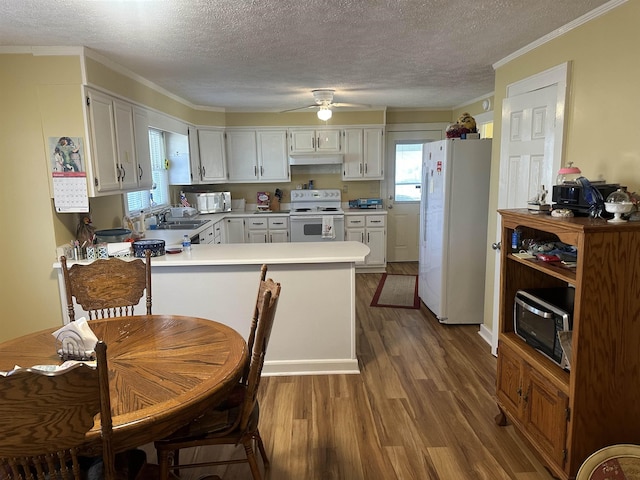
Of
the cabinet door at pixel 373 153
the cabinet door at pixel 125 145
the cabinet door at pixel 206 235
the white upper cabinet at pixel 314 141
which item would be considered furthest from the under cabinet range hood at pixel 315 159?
the cabinet door at pixel 125 145

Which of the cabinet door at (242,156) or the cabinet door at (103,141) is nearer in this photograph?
the cabinet door at (103,141)

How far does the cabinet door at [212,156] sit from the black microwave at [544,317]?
446cm

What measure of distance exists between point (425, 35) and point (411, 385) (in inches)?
90.8

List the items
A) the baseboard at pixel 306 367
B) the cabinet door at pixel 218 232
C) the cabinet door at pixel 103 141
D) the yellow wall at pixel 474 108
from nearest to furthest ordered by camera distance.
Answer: the cabinet door at pixel 103 141 → the baseboard at pixel 306 367 → the yellow wall at pixel 474 108 → the cabinet door at pixel 218 232

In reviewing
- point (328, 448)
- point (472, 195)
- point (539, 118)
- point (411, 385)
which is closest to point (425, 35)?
point (539, 118)

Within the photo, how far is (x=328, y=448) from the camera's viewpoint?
7.54ft

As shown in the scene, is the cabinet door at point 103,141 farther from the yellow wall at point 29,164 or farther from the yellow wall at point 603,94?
the yellow wall at point 603,94

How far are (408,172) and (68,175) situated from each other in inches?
188

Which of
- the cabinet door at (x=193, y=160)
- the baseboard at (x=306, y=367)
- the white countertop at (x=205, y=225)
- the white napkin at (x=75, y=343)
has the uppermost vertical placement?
the cabinet door at (x=193, y=160)

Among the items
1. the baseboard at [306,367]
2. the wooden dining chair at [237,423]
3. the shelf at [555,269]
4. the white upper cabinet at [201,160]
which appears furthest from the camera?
the white upper cabinet at [201,160]

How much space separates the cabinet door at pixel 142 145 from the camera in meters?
3.58

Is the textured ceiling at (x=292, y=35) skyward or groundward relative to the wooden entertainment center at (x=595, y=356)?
skyward

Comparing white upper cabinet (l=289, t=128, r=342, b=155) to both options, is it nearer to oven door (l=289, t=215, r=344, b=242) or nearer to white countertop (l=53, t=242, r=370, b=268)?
oven door (l=289, t=215, r=344, b=242)

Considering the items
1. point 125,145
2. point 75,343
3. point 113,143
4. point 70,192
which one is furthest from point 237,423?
point 125,145
